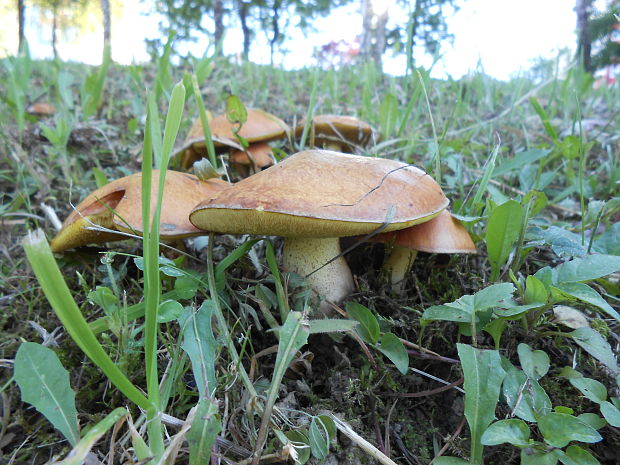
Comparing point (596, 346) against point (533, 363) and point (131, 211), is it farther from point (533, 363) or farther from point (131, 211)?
point (131, 211)

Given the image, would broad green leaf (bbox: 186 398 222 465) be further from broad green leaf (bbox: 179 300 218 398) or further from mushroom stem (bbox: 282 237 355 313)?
mushroom stem (bbox: 282 237 355 313)

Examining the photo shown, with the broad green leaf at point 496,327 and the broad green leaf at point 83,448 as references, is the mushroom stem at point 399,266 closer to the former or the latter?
the broad green leaf at point 496,327

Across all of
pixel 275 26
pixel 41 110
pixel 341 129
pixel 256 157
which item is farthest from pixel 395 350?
pixel 275 26

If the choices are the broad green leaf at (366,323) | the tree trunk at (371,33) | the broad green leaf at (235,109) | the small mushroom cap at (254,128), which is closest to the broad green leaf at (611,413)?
the broad green leaf at (366,323)

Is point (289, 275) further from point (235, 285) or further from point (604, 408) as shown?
point (604, 408)

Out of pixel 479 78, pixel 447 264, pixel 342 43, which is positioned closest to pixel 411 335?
pixel 447 264
